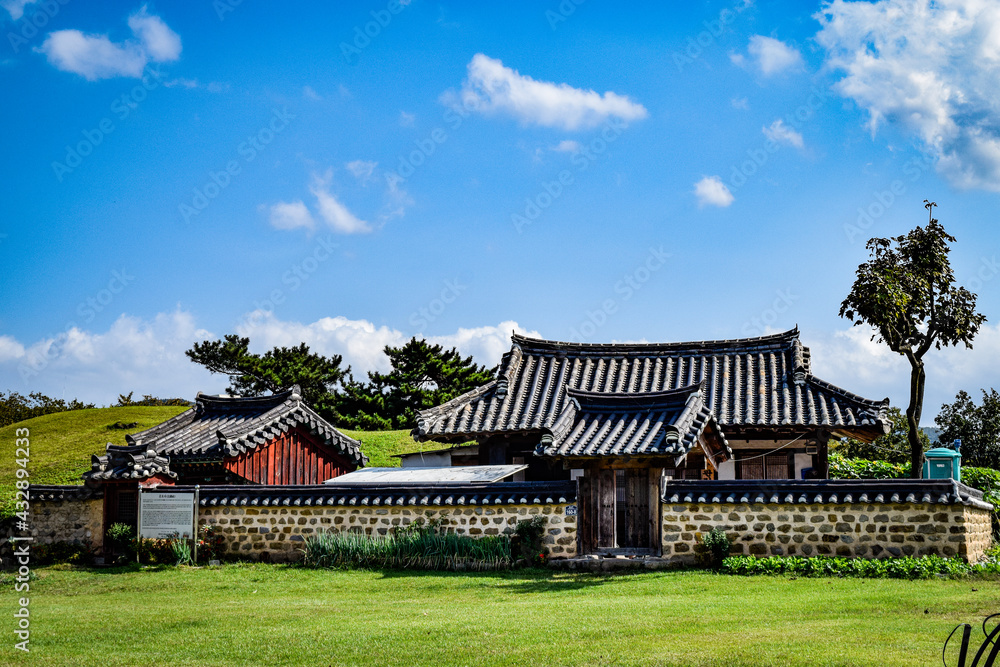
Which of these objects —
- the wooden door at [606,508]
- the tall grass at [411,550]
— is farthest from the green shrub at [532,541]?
the wooden door at [606,508]

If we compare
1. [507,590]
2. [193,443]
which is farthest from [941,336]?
[193,443]

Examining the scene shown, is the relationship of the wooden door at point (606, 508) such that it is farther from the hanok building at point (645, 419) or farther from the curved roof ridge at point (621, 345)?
the curved roof ridge at point (621, 345)

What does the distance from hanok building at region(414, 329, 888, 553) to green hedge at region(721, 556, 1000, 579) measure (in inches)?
83.7

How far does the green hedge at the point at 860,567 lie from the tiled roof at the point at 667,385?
7204mm

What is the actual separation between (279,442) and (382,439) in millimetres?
17958

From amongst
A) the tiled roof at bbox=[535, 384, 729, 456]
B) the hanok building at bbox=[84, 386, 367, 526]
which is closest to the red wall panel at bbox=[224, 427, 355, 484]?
the hanok building at bbox=[84, 386, 367, 526]

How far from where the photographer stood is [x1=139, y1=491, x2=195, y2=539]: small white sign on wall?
773 inches

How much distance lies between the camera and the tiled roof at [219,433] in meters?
20.3

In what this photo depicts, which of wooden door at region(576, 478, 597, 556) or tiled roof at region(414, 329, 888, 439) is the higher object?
tiled roof at region(414, 329, 888, 439)

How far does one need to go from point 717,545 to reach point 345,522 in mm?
7969

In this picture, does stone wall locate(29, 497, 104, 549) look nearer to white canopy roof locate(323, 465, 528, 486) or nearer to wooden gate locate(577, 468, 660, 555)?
white canopy roof locate(323, 465, 528, 486)

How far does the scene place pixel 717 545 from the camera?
1694 centimetres

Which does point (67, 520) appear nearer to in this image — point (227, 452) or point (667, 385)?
point (227, 452)

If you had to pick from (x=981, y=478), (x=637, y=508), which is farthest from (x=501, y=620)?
(x=981, y=478)
